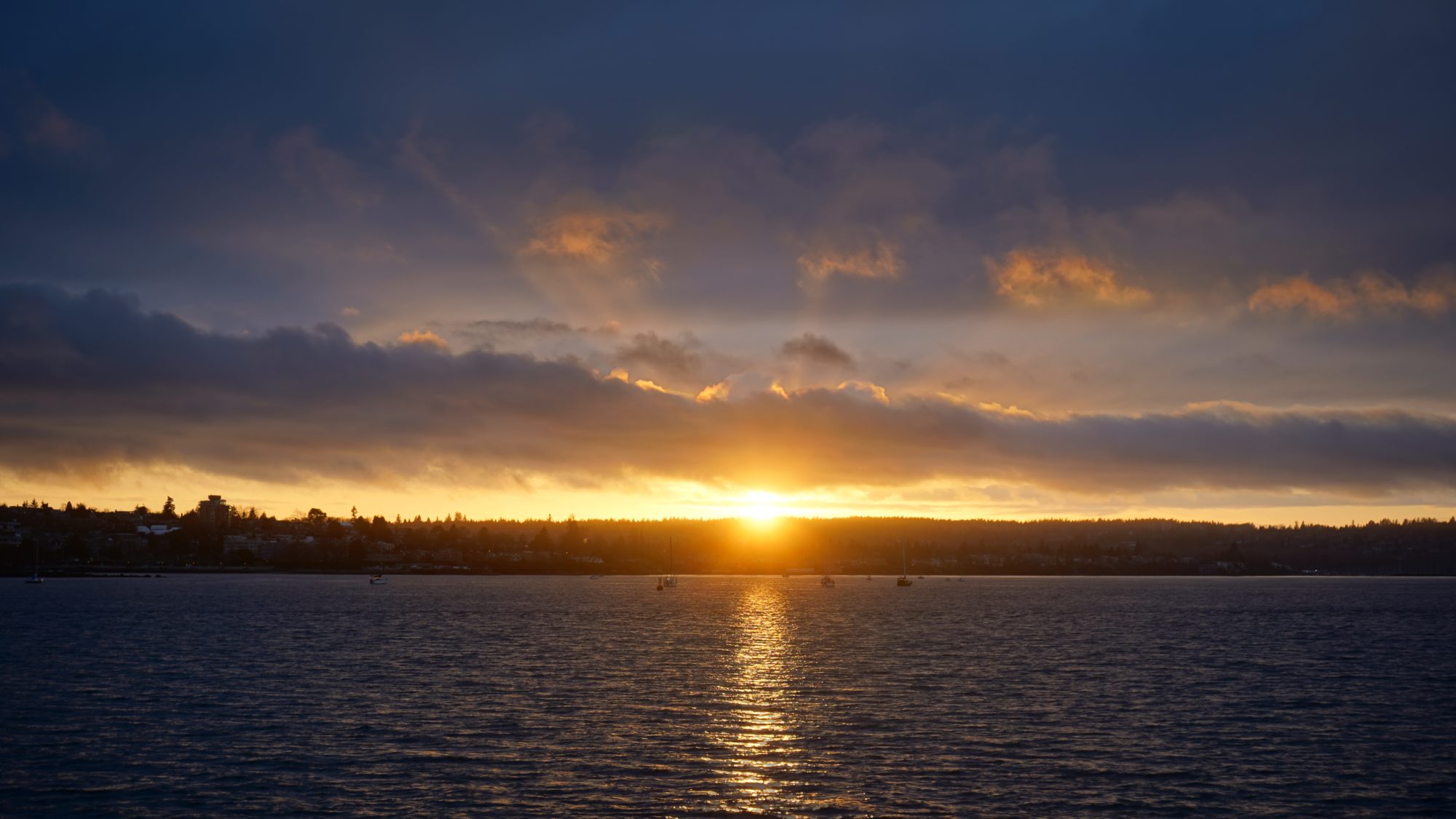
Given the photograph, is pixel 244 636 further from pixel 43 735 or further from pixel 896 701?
pixel 896 701

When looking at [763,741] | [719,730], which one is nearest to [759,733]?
[719,730]

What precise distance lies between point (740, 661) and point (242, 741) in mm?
60259

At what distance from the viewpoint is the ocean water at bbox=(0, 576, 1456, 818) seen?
50625 mm

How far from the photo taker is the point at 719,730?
228ft

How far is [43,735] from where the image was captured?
6625cm

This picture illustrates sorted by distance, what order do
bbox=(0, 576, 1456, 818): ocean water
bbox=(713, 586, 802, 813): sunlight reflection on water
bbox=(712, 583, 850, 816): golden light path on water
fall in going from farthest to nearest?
1. bbox=(713, 586, 802, 813): sunlight reflection on water
2. bbox=(0, 576, 1456, 818): ocean water
3. bbox=(712, 583, 850, 816): golden light path on water

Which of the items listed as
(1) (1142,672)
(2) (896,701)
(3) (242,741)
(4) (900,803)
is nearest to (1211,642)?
(1) (1142,672)

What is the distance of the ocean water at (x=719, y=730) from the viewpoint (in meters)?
50.6

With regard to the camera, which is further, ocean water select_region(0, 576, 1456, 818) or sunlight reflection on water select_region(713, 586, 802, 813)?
sunlight reflection on water select_region(713, 586, 802, 813)

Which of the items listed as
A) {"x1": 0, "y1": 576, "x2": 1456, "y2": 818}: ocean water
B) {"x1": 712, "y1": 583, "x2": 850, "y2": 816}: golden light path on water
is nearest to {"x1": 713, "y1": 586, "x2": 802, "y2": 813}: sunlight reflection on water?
{"x1": 712, "y1": 583, "x2": 850, "y2": 816}: golden light path on water

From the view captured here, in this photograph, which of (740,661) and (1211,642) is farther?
(1211,642)

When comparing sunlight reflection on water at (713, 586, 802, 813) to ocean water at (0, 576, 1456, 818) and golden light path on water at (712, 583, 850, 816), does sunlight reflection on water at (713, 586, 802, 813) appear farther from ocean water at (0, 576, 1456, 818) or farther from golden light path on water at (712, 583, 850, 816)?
ocean water at (0, 576, 1456, 818)

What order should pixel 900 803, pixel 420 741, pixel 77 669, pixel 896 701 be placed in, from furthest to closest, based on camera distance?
pixel 77 669 → pixel 896 701 → pixel 420 741 → pixel 900 803

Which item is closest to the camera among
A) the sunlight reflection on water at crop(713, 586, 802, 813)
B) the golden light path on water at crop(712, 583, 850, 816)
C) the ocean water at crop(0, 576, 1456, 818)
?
the golden light path on water at crop(712, 583, 850, 816)
